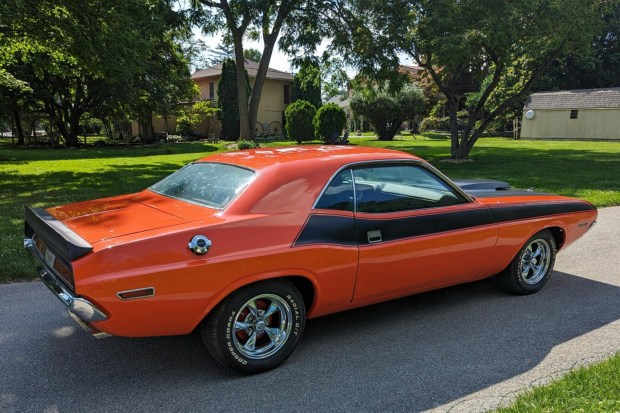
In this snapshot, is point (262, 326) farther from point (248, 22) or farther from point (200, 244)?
point (248, 22)

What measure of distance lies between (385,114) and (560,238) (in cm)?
2742

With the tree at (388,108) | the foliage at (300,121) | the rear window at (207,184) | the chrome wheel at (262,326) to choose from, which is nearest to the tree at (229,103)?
the foliage at (300,121)

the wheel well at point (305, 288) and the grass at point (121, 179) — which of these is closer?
the wheel well at point (305, 288)

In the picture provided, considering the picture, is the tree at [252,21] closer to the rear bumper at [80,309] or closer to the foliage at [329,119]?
the foliage at [329,119]

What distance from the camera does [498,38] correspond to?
12.7 meters

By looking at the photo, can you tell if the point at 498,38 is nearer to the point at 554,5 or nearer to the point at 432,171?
the point at 554,5

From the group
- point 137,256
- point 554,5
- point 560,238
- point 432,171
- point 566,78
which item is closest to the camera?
point 137,256

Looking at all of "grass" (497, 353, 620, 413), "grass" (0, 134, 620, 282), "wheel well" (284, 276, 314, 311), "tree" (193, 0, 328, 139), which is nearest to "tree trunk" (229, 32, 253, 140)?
"tree" (193, 0, 328, 139)

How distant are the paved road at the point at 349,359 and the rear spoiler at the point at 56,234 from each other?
0.86 m

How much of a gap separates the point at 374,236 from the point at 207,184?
1.35 meters

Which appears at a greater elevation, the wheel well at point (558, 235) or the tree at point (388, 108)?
the tree at point (388, 108)

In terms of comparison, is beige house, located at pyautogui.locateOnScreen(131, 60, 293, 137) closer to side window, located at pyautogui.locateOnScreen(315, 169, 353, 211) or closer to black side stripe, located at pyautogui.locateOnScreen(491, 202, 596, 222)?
black side stripe, located at pyautogui.locateOnScreen(491, 202, 596, 222)

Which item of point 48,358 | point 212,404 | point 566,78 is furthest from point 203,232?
point 566,78

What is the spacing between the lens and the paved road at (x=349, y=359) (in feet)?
9.37
